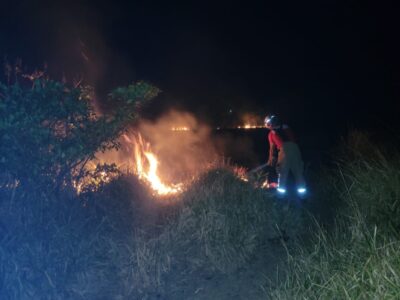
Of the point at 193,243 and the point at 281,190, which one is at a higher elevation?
the point at 281,190

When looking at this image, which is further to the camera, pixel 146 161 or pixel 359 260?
pixel 146 161

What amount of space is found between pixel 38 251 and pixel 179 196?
2524 millimetres

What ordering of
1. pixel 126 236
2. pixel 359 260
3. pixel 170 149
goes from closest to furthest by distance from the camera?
pixel 359 260 → pixel 126 236 → pixel 170 149

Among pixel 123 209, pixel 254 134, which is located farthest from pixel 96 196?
pixel 254 134

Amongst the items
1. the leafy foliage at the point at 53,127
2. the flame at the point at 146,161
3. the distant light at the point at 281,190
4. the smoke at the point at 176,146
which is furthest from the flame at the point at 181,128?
the leafy foliage at the point at 53,127

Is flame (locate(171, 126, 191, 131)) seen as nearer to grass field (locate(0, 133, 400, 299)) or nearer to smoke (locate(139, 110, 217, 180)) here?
smoke (locate(139, 110, 217, 180))

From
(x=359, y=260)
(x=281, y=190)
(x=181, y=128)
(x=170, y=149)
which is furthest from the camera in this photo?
(x=181, y=128)

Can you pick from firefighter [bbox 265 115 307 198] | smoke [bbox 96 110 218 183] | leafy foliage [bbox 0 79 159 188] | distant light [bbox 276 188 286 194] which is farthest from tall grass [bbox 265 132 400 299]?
smoke [bbox 96 110 218 183]

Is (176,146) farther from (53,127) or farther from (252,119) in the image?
(252,119)

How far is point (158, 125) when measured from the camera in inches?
500

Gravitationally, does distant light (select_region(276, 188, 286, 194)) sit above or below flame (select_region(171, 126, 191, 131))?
below

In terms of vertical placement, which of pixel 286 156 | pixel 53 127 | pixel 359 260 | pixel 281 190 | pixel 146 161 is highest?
pixel 53 127

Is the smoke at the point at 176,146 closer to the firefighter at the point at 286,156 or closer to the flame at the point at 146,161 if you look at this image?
the flame at the point at 146,161

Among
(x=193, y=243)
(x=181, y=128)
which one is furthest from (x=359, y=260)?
(x=181, y=128)
